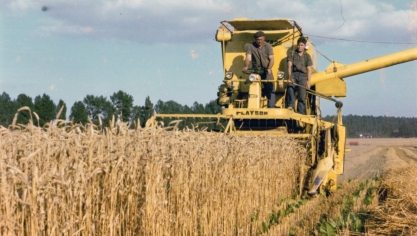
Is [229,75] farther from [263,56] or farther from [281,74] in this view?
[281,74]

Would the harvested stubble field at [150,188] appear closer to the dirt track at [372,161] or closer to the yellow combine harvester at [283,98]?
the yellow combine harvester at [283,98]

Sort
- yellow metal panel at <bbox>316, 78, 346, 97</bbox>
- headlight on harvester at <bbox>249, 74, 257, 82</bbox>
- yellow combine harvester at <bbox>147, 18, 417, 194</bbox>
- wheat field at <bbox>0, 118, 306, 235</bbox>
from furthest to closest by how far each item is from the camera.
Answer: yellow metal panel at <bbox>316, 78, 346, 97</bbox>
headlight on harvester at <bbox>249, 74, 257, 82</bbox>
yellow combine harvester at <bbox>147, 18, 417, 194</bbox>
wheat field at <bbox>0, 118, 306, 235</bbox>

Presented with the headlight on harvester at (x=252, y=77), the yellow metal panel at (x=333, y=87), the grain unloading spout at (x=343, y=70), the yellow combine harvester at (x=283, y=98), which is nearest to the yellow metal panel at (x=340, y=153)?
the yellow combine harvester at (x=283, y=98)

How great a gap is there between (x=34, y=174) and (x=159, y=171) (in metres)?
1.77

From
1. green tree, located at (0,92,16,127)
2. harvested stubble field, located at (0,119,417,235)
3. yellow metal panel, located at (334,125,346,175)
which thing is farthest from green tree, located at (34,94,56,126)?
harvested stubble field, located at (0,119,417,235)

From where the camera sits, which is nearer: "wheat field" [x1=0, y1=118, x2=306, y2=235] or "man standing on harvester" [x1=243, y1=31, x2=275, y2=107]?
"wheat field" [x1=0, y1=118, x2=306, y2=235]

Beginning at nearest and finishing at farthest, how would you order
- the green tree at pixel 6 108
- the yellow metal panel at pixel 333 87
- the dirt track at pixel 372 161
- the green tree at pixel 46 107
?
1. the yellow metal panel at pixel 333 87
2. the dirt track at pixel 372 161
3. the green tree at pixel 46 107
4. the green tree at pixel 6 108

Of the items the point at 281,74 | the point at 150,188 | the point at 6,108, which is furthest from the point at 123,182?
the point at 6,108

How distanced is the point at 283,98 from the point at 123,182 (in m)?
7.95

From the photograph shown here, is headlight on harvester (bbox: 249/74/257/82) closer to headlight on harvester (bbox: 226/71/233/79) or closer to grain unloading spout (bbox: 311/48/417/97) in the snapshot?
headlight on harvester (bbox: 226/71/233/79)

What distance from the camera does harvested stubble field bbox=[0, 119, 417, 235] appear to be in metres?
3.40

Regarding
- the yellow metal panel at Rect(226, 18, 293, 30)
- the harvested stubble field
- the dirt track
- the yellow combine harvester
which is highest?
the yellow metal panel at Rect(226, 18, 293, 30)

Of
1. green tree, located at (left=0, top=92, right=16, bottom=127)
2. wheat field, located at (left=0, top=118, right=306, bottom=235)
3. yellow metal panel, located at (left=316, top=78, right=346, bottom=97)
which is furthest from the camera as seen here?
green tree, located at (left=0, top=92, right=16, bottom=127)

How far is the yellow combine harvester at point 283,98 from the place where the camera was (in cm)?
1060
